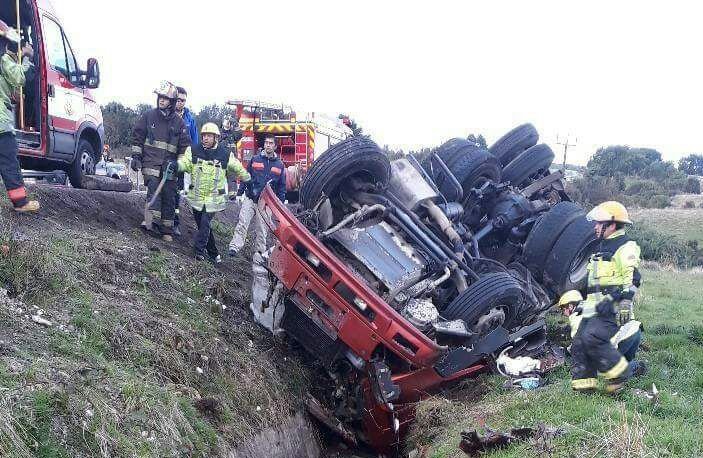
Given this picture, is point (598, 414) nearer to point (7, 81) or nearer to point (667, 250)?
Answer: point (7, 81)

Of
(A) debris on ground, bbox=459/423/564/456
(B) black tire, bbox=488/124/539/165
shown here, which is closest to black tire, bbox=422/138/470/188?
(B) black tire, bbox=488/124/539/165

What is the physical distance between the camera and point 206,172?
19.9 ft

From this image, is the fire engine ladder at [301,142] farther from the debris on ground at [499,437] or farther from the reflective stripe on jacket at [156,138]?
the debris on ground at [499,437]

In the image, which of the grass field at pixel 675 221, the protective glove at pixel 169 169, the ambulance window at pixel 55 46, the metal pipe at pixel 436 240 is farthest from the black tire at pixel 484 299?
the grass field at pixel 675 221

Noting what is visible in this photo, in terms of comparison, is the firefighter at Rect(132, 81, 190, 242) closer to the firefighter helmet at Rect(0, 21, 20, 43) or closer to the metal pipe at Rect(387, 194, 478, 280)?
the firefighter helmet at Rect(0, 21, 20, 43)

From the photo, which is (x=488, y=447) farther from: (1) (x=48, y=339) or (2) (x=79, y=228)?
(2) (x=79, y=228)

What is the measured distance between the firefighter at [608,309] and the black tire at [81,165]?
5.58 m

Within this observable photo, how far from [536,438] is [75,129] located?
576cm

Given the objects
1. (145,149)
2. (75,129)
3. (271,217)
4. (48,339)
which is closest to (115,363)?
(48,339)

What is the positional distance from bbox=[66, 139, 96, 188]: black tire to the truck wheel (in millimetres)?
4138

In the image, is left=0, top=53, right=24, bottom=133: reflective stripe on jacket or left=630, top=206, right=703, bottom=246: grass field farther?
left=630, top=206, right=703, bottom=246: grass field

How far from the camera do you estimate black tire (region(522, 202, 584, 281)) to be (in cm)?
623

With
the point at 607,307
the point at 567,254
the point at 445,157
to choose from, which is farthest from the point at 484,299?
the point at 445,157

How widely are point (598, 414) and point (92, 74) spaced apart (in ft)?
20.1
